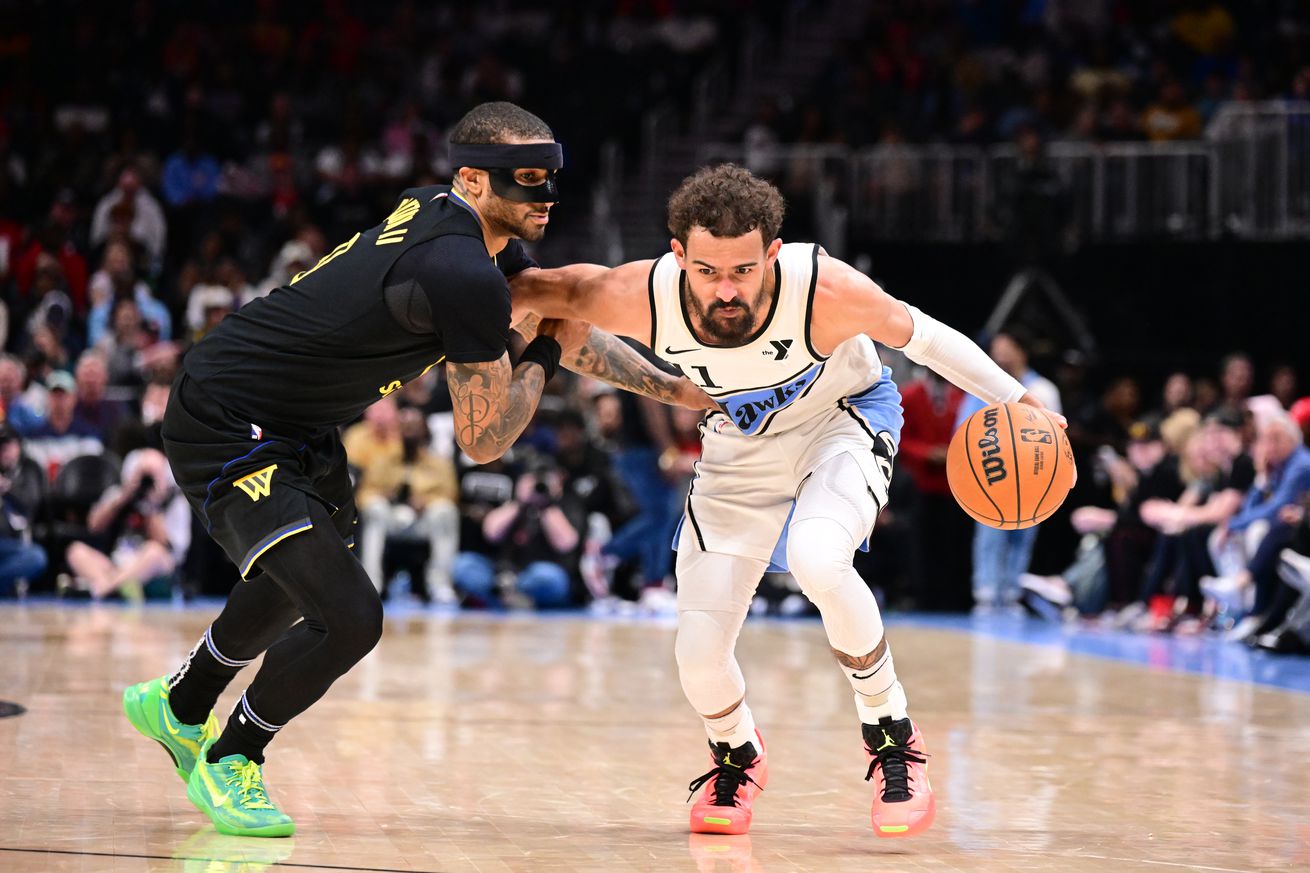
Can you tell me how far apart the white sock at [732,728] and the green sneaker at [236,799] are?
4.17 ft

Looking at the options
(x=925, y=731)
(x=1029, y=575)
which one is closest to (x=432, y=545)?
(x=1029, y=575)

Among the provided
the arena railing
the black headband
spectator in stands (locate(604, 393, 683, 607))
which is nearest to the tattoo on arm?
the black headband

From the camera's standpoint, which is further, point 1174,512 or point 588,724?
point 1174,512

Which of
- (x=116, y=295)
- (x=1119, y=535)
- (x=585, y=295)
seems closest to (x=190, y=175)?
(x=116, y=295)

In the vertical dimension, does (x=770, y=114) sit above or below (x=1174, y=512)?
above

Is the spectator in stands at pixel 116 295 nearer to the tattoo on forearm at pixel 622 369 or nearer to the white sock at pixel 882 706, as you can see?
the tattoo on forearm at pixel 622 369

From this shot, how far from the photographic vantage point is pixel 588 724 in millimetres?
7188

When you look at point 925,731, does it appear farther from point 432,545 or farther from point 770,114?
point 770,114

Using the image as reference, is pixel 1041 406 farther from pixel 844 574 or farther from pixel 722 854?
pixel 722 854

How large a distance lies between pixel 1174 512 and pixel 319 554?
8.13 m

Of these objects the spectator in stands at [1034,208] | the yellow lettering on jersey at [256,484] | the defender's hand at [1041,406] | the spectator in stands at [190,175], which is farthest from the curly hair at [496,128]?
the spectator in stands at [190,175]

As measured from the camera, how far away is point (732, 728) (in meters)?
5.22

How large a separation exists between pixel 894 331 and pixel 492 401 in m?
1.20

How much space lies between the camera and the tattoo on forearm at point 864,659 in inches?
195
